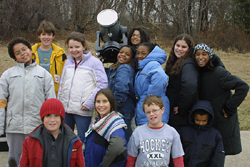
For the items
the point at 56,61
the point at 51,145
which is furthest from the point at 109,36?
the point at 51,145

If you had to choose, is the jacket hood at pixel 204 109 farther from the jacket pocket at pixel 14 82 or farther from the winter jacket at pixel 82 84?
the jacket pocket at pixel 14 82

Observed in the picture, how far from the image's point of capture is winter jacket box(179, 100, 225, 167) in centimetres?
239

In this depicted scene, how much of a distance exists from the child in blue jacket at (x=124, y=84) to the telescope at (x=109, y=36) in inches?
8.2

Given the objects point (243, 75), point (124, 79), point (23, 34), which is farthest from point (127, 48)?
point (23, 34)

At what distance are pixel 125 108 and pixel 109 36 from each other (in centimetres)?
109

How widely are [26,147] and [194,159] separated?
5.08 ft

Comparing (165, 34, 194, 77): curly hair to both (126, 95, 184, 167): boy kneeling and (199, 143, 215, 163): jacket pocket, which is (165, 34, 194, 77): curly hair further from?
(199, 143, 215, 163): jacket pocket

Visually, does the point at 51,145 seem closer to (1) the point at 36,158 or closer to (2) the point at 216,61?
(1) the point at 36,158

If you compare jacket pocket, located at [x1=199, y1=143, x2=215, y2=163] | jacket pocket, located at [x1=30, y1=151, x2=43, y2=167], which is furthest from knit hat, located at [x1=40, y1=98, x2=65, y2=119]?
jacket pocket, located at [x1=199, y1=143, x2=215, y2=163]

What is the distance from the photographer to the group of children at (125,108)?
2.06 metres

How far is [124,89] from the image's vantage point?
8.43 ft

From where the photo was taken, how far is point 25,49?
251 centimetres

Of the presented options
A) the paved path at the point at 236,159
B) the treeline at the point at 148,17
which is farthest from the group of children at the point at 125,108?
the treeline at the point at 148,17

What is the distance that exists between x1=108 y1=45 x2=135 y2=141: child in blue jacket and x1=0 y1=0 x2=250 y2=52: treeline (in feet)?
34.7
